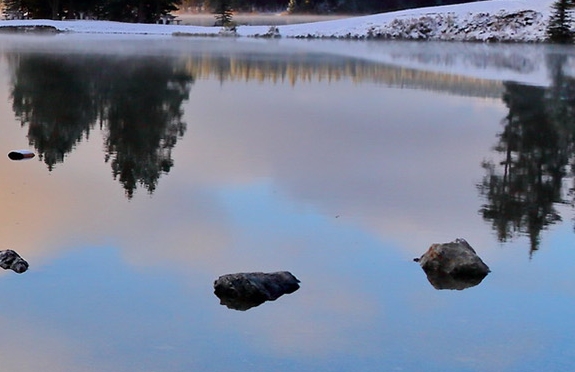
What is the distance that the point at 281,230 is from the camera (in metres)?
8.41

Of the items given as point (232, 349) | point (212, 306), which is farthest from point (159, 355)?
point (212, 306)

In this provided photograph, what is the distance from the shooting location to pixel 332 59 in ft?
108

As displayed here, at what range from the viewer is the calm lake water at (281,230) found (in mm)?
5820

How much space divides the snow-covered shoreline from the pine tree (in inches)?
53.4

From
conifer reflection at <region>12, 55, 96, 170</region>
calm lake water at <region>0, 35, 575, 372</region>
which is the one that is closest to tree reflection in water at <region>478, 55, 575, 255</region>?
calm lake water at <region>0, 35, 575, 372</region>

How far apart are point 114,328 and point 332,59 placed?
2754cm

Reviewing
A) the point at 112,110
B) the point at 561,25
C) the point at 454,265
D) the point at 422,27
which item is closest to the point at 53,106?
the point at 112,110

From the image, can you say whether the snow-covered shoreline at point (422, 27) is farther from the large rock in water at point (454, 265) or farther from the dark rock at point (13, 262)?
the dark rock at point (13, 262)

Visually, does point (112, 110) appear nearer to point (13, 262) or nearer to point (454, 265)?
point (13, 262)

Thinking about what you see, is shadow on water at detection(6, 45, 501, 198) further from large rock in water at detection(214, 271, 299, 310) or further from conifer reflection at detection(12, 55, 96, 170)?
large rock in water at detection(214, 271, 299, 310)

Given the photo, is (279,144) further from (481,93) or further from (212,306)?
(481,93)

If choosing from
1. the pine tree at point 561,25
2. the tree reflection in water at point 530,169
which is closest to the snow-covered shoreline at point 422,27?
the pine tree at point 561,25

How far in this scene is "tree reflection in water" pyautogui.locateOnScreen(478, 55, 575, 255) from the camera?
914 centimetres

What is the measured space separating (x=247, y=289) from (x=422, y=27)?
2005 inches
